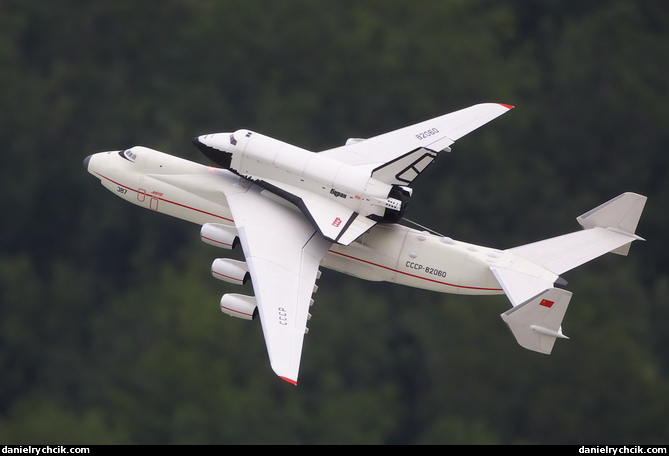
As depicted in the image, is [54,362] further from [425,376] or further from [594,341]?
[594,341]

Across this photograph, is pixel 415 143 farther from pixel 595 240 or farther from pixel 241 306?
pixel 241 306

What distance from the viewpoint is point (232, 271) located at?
5888 cm

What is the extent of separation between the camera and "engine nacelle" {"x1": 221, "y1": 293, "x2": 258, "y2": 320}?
188 feet

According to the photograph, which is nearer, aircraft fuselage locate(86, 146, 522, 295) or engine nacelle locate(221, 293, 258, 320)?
engine nacelle locate(221, 293, 258, 320)

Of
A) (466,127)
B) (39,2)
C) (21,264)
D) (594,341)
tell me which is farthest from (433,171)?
(466,127)

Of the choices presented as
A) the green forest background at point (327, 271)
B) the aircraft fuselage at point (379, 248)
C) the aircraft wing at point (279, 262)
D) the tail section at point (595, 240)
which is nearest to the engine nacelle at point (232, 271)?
the aircraft wing at point (279, 262)

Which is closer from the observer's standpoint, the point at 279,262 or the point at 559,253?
the point at 279,262

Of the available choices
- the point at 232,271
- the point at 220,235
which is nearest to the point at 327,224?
the point at 232,271

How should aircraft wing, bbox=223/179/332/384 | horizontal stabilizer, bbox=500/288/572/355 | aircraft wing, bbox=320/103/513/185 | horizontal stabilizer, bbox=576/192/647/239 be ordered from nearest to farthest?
aircraft wing, bbox=223/179/332/384
horizontal stabilizer, bbox=500/288/572/355
aircraft wing, bbox=320/103/513/185
horizontal stabilizer, bbox=576/192/647/239

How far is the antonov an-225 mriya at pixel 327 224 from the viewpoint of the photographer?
58906 millimetres

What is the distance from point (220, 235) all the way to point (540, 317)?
14.4 meters

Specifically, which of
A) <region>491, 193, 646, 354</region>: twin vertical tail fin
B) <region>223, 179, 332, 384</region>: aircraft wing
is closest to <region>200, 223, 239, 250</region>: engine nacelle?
<region>223, 179, 332, 384</region>: aircraft wing

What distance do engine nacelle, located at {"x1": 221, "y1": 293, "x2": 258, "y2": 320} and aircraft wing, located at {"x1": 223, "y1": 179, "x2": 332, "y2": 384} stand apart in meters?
1.02

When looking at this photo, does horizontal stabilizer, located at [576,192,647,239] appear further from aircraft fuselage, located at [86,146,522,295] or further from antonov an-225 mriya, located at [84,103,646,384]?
aircraft fuselage, located at [86,146,522,295]
